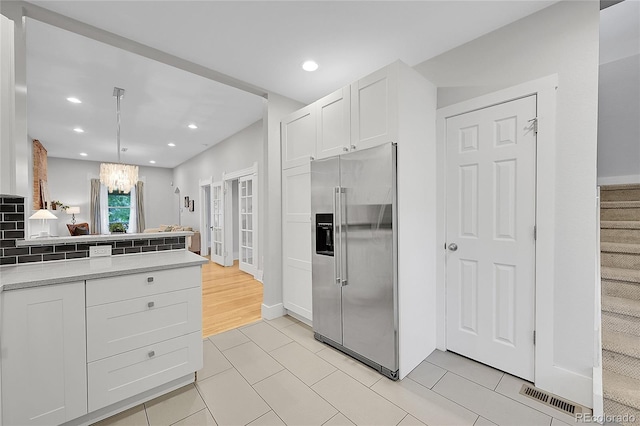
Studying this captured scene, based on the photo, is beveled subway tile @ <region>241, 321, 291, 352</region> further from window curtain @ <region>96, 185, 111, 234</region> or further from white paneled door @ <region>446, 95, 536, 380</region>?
window curtain @ <region>96, 185, 111, 234</region>

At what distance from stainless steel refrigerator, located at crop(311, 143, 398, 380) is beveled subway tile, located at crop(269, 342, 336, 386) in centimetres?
22

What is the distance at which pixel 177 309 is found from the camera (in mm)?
1807

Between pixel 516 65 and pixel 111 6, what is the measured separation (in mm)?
2932

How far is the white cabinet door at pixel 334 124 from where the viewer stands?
2275 mm

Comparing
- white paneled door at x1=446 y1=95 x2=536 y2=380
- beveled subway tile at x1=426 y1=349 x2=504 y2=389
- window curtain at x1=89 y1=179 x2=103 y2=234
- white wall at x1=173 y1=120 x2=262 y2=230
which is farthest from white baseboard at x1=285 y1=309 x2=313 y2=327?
window curtain at x1=89 y1=179 x2=103 y2=234

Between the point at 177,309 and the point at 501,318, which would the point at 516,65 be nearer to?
the point at 501,318

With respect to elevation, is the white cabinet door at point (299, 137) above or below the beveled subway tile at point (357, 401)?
above

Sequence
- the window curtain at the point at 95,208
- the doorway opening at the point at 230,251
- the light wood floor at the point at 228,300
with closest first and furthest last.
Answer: the light wood floor at the point at 228,300 → the doorway opening at the point at 230,251 → the window curtain at the point at 95,208

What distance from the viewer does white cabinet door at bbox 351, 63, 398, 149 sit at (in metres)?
1.92

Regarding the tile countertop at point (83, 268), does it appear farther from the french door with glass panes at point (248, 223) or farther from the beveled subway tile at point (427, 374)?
the french door with glass panes at point (248, 223)

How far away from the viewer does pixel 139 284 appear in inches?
65.5

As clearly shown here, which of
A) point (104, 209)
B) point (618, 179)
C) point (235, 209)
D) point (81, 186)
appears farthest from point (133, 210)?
point (618, 179)

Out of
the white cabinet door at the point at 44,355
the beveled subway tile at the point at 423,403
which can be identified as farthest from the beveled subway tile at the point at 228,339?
the beveled subway tile at the point at 423,403

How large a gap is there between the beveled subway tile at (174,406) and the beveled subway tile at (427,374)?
150 cm
